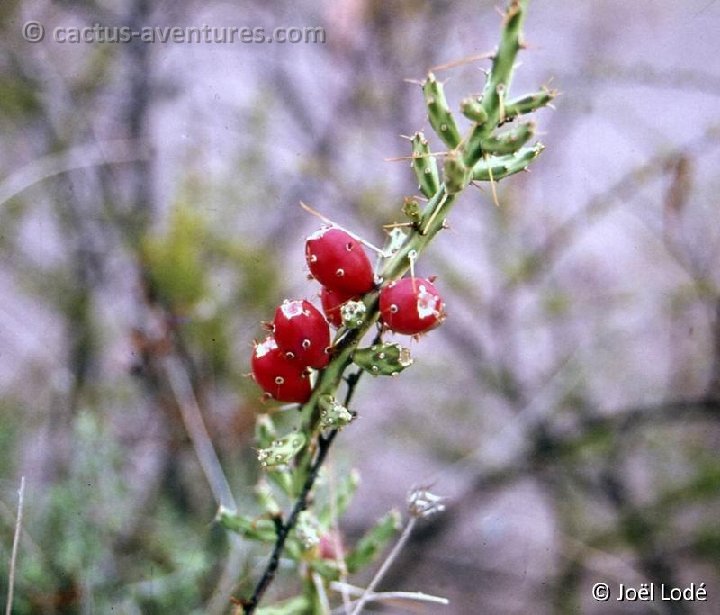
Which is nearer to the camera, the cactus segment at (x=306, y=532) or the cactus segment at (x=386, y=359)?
the cactus segment at (x=386, y=359)

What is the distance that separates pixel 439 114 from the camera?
738 millimetres

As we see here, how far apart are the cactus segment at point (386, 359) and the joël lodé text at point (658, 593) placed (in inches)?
55.1

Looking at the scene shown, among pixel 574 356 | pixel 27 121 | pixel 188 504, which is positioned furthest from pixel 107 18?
pixel 574 356

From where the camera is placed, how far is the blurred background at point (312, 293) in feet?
5.61

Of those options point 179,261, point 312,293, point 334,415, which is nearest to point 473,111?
point 334,415

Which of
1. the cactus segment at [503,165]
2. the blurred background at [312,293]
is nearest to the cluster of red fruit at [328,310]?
the cactus segment at [503,165]

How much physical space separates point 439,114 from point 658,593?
5.44 feet

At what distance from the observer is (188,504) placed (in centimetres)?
185

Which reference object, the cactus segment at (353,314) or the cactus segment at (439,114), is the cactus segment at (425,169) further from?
the cactus segment at (353,314)
